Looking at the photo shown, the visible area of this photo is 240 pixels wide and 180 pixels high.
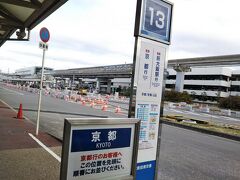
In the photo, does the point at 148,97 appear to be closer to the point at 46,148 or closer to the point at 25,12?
the point at 46,148

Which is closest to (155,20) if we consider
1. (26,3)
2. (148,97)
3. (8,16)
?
(148,97)

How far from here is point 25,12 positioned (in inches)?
392

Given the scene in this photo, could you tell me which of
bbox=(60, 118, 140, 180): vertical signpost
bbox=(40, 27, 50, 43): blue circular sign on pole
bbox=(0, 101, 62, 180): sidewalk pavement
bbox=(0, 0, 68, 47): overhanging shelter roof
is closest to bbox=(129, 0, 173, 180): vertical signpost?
bbox=(60, 118, 140, 180): vertical signpost

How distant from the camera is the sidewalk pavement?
5207 mm

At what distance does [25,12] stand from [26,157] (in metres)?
5.74

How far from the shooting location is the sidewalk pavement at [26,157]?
521 cm

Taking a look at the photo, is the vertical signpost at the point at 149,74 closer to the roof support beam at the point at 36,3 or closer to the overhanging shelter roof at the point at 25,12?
the overhanging shelter roof at the point at 25,12

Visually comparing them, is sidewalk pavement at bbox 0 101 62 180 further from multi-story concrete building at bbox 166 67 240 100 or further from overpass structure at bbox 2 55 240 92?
multi-story concrete building at bbox 166 67 240 100

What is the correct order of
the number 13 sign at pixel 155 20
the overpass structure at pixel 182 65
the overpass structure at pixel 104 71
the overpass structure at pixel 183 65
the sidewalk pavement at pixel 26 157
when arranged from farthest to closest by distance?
the overpass structure at pixel 104 71
the overpass structure at pixel 182 65
the overpass structure at pixel 183 65
the sidewalk pavement at pixel 26 157
the number 13 sign at pixel 155 20

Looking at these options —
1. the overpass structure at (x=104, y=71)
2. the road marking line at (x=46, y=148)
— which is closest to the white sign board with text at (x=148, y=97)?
the road marking line at (x=46, y=148)

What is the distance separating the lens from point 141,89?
12.0ft

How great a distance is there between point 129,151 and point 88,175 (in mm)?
668

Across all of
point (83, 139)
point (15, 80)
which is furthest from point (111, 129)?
point (15, 80)

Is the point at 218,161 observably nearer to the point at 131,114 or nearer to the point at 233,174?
the point at 233,174
